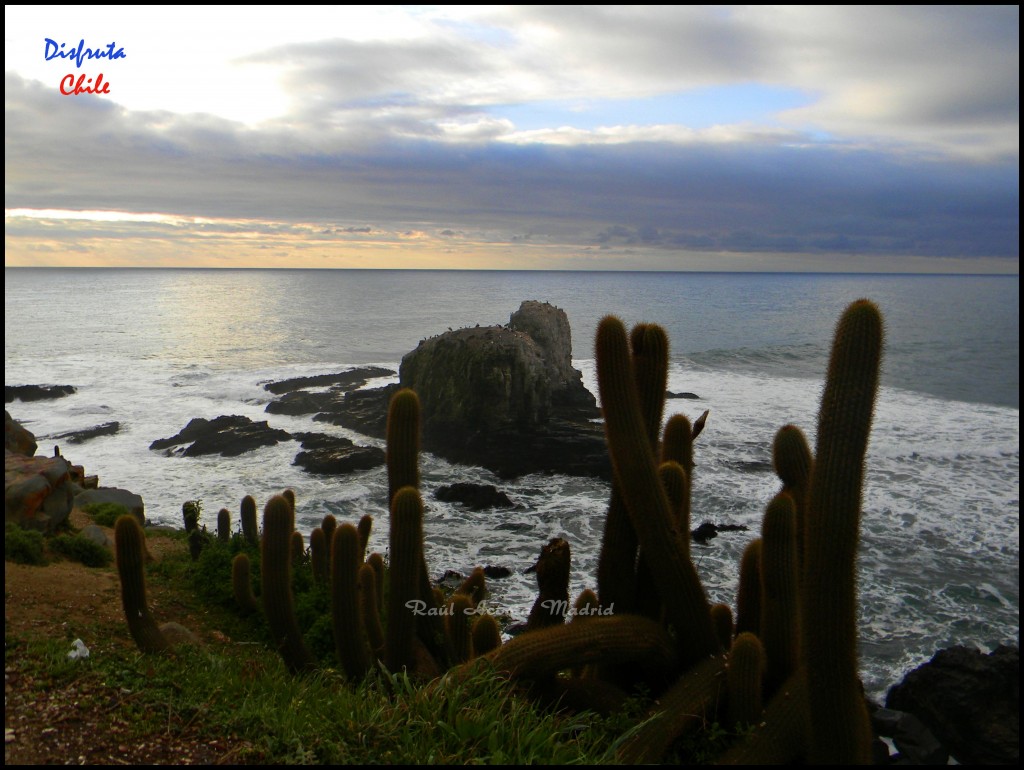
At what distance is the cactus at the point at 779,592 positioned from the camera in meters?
6.45

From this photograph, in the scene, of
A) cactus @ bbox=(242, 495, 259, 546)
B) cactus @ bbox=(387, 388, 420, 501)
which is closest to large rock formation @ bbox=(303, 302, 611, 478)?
cactus @ bbox=(242, 495, 259, 546)

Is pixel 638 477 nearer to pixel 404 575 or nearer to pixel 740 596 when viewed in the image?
pixel 404 575

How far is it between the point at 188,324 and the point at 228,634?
247 ft

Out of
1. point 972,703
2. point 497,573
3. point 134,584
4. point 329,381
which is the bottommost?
point 497,573

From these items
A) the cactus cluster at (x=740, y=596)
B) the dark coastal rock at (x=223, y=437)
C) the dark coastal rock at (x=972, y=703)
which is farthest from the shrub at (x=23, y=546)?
the dark coastal rock at (x=223, y=437)

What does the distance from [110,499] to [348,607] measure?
1262 cm

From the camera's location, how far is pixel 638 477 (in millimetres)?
6441

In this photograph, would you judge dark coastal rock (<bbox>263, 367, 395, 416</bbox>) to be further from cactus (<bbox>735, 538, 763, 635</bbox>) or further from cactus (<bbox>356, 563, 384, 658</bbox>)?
cactus (<bbox>735, 538, 763, 635</bbox>)

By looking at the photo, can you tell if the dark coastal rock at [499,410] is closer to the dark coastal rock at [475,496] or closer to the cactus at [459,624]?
the dark coastal rock at [475,496]

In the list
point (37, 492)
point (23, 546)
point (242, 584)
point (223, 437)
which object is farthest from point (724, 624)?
point (223, 437)

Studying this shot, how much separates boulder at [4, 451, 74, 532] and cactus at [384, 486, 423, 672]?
8496mm

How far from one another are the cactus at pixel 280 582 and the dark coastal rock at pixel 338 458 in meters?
16.0

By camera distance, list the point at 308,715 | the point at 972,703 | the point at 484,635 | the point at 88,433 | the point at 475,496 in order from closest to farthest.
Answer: the point at 308,715
the point at 484,635
the point at 972,703
the point at 475,496
the point at 88,433

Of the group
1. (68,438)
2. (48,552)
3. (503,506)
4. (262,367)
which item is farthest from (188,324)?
(48,552)
